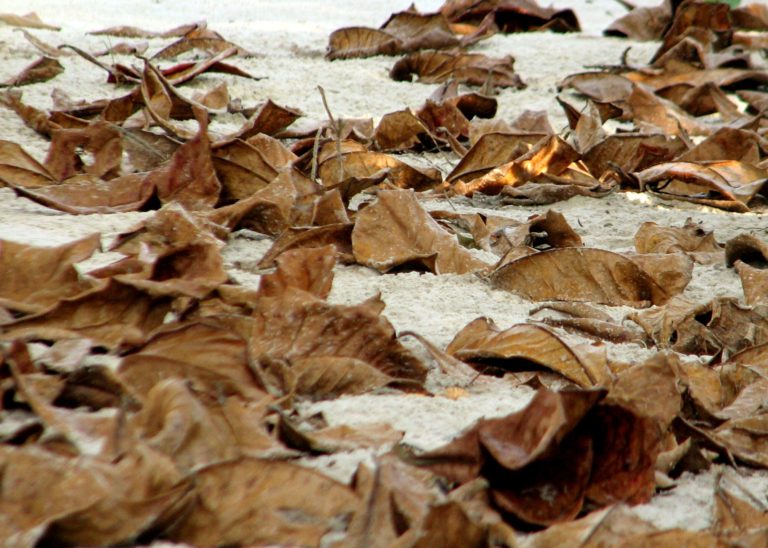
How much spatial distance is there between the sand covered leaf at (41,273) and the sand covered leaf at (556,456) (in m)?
0.53

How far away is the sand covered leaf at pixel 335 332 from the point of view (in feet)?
3.90

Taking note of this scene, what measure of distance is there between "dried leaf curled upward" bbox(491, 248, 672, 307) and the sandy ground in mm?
43

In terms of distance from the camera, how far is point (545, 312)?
1.58m

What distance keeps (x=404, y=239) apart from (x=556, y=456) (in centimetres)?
80

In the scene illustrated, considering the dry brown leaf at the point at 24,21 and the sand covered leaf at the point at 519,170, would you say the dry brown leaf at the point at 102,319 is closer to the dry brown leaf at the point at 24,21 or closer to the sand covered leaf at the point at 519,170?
the sand covered leaf at the point at 519,170

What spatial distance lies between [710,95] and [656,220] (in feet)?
4.18

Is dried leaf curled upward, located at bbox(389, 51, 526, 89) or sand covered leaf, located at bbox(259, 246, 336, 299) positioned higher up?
sand covered leaf, located at bbox(259, 246, 336, 299)

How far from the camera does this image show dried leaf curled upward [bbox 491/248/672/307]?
1636 mm

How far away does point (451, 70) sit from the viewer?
3537 millimetres

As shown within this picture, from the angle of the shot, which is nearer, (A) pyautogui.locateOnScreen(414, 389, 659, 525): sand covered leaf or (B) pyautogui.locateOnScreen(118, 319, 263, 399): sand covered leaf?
(A) pyautogui.locateOnScreen(414, 389, 659, 525): sand covered leaf

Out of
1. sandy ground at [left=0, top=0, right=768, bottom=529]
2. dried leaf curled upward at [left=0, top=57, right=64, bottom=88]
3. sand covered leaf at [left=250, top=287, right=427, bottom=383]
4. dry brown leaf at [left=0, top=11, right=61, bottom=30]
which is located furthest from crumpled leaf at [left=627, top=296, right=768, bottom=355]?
dry brown leaf at [left=0, top=11, right=61, bottom=30]

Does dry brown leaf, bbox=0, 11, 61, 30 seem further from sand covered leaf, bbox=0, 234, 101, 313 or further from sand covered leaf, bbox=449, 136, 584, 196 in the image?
sand covered leaf, bbox=0, 234, 101, 313

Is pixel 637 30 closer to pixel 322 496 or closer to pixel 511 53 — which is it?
pixel 511 53

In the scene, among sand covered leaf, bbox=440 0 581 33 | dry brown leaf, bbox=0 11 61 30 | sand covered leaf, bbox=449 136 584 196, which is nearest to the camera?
sand covered leaf, bbox=449 136 584 196
